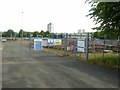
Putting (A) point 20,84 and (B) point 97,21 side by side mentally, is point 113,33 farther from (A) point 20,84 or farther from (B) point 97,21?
(A) point 20,84

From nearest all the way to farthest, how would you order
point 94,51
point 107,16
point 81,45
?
point 107,16 → point 81,45 → point 94,51

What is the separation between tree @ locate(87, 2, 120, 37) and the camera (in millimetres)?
16312

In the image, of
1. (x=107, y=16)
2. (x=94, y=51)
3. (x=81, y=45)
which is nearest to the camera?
(x=107, y=16)

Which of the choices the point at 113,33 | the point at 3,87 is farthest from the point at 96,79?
the point at 113,33

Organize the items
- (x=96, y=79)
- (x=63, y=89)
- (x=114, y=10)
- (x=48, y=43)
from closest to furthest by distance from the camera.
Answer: (x=63, y=89), (x=96, y=79), (x=114, y=10), (x=48, y=43)

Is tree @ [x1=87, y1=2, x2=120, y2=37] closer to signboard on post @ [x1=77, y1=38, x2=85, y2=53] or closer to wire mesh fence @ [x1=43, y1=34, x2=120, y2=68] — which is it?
wire mesh fence @ [x1=43, y1=34, x2=120, y2=68]

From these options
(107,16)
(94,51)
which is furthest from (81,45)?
(107,16)

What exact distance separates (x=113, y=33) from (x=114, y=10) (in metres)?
2.23

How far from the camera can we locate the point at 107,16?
1684 centimetres

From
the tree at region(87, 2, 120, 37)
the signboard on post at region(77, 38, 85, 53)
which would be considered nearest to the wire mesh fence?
the signboard on post at region(77, 38, 85, 53)

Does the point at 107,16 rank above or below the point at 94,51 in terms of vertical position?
above

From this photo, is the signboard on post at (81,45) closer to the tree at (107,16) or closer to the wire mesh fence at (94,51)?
the wire mesh fence at (94,51)

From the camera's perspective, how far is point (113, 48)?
30.1m

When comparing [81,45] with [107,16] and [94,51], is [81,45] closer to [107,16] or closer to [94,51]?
[94,51]
